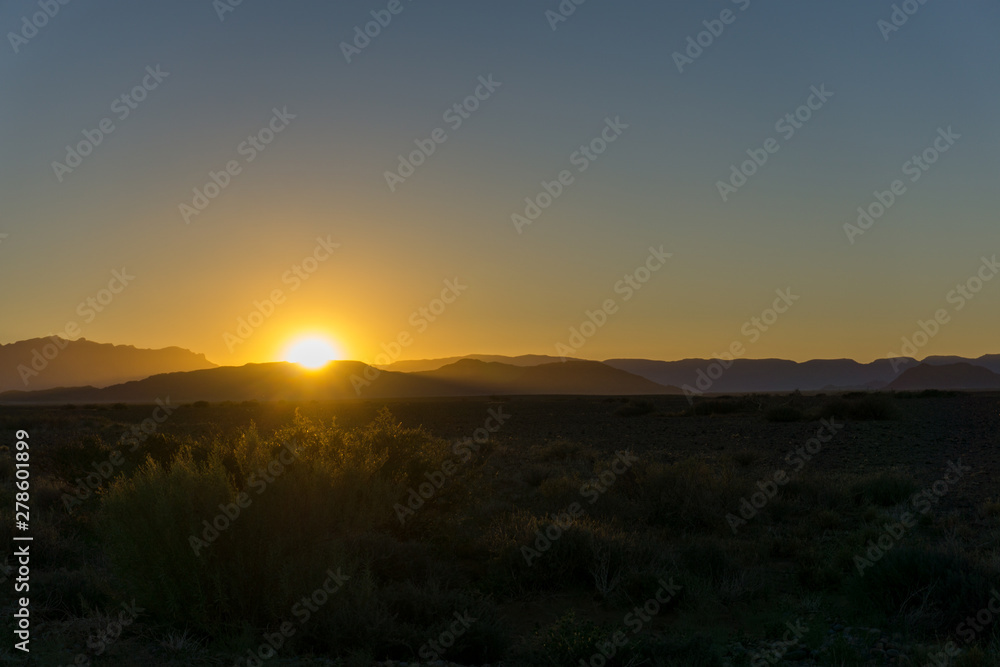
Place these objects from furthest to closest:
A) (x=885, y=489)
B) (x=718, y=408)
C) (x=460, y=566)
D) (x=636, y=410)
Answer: (x=636, y=410) → (x=718, y=408) → (x=885, y=489) → (x=460, y=566)

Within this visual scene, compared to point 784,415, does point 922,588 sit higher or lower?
lower

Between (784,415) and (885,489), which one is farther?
(784,415)

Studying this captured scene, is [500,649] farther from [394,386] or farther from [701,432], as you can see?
[394,386]

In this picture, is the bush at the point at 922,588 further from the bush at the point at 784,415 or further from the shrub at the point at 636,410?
the shrub at the point at 636,410

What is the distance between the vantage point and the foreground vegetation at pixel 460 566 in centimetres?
663

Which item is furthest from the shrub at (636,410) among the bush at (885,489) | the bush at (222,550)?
the bush at (222,550)

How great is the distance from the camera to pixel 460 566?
9492 mm

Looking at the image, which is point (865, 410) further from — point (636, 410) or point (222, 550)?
point (222, 550)

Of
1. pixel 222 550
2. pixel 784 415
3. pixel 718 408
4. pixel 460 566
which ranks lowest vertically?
pixel 460 566

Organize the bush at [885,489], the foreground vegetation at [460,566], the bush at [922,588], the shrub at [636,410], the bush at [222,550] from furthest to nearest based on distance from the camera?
1. the shrub at [636,410]
2. the bush at [885,489]
3. the bush at [922,588]
4. the bush at [222,550]
5. the foreground vegetation at [460,566]

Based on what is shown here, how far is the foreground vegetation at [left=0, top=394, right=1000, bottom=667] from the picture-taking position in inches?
261

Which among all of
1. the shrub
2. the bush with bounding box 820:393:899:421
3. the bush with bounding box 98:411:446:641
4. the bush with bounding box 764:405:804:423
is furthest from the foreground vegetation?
the shrub

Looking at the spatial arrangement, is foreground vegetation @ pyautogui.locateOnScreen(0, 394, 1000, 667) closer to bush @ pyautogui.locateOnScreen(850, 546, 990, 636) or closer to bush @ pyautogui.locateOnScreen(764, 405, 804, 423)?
bush @ pyautogui.locateOnScreen(850, 546, 990, 636)

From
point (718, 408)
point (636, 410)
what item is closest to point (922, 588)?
point (718, 408)
